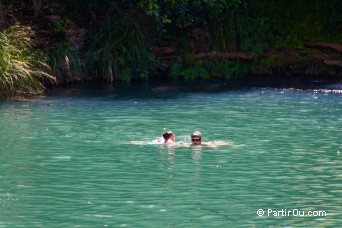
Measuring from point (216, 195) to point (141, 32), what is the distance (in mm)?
15165

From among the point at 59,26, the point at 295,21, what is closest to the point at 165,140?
the point at 59,26

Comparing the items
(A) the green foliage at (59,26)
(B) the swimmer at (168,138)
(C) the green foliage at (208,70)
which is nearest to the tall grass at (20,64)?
(A) the green foliage at (59,26)

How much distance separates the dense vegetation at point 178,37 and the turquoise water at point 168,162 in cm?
300

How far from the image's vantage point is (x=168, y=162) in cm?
1470

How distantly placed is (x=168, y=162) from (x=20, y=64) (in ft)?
29.9

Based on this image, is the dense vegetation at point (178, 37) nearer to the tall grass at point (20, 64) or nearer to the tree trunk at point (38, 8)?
the tree trunk at point (38, 8)

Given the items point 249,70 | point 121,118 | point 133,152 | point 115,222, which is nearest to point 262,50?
point 249,70

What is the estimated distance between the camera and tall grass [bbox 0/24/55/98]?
887 inches

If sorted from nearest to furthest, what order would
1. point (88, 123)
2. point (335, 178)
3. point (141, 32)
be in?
1. point (335, 178)
2. point (88, 123)
3. point (141, 32)

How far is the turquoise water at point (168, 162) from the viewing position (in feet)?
37.2

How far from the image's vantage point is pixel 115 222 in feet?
35.6

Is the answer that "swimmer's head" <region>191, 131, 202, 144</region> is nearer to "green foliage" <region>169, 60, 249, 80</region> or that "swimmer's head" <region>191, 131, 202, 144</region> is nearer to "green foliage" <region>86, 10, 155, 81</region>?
"green foliage" <region>86, 10, 155, 81</region>

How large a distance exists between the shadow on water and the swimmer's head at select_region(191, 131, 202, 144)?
753 centimetres

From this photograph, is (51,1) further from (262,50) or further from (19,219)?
(19,219)
